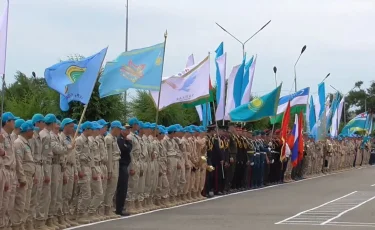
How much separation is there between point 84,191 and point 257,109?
11.2 m

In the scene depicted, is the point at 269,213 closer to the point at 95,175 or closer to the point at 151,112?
the point at 95,175

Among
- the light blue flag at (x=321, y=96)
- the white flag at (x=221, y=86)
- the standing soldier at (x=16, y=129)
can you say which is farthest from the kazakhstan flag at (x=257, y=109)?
the standing soldier at (x=16, y=129)

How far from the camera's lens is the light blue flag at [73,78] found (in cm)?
1421

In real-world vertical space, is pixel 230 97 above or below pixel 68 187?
above

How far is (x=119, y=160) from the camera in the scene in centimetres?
1570

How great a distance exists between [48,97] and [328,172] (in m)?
13.7

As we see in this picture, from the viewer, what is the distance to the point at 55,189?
1309cm

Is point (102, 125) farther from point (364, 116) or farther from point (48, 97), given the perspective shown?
point (364, 116)

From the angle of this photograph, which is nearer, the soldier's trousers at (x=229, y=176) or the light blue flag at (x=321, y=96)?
the soldier's trousers at (x=229, y=176)

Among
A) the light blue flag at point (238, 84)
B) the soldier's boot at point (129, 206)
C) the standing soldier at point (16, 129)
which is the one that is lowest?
the soldier's boot at point (129, 206)

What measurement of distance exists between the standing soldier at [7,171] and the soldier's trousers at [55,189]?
120 centimetres

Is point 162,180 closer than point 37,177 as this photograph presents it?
No

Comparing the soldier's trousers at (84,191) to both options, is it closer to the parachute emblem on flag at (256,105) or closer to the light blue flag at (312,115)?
the parachute emblem on flag at (256,105)

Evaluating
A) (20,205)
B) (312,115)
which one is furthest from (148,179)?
(312,115)
